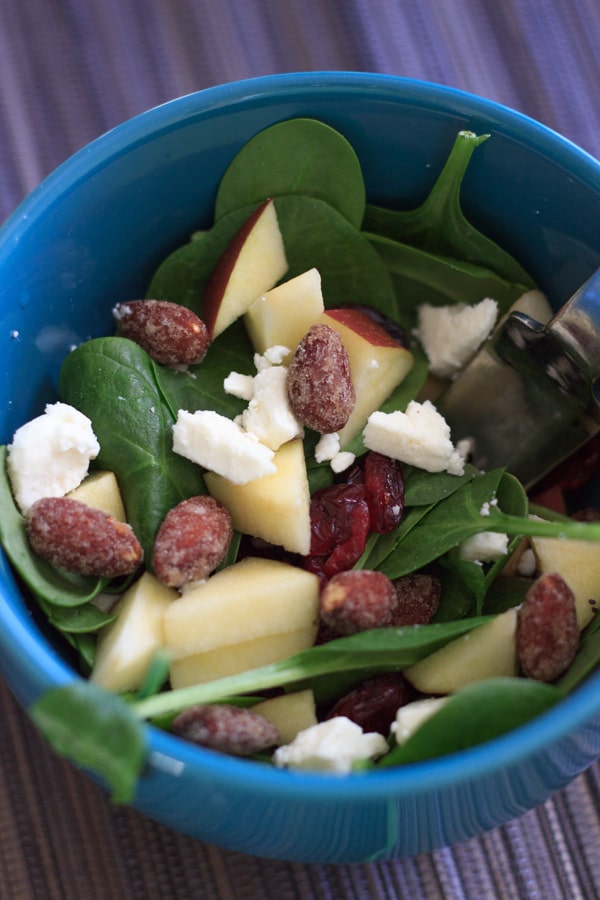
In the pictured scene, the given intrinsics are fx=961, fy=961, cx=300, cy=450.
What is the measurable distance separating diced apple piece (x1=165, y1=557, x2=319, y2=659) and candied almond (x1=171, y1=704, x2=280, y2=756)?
0.09 metres

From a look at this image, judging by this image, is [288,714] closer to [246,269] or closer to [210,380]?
[210,380]

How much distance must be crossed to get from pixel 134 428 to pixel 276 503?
19cm

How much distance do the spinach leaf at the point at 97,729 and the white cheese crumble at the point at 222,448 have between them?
332 millimetres

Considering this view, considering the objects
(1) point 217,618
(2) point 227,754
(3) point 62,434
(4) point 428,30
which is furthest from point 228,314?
(4) point 428,30

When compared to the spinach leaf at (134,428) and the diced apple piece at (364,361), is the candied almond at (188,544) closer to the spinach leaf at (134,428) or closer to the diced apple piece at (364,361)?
the spinach leaf at (134,428)

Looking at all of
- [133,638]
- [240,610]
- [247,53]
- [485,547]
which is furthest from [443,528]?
[247,53]

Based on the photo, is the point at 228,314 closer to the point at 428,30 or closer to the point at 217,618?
the point at 217,618

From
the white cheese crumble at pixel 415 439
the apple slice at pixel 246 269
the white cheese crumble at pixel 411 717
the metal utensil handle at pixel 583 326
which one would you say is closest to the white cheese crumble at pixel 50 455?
the apple slice at pixel 246 269

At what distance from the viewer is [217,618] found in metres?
1.03

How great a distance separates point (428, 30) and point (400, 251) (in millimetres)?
480

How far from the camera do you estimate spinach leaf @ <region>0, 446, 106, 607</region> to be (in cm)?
102

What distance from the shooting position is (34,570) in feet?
3.39

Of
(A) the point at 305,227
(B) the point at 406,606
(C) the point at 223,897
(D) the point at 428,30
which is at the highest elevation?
(D) the point at 428,30

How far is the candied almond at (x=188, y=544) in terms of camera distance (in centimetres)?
105
